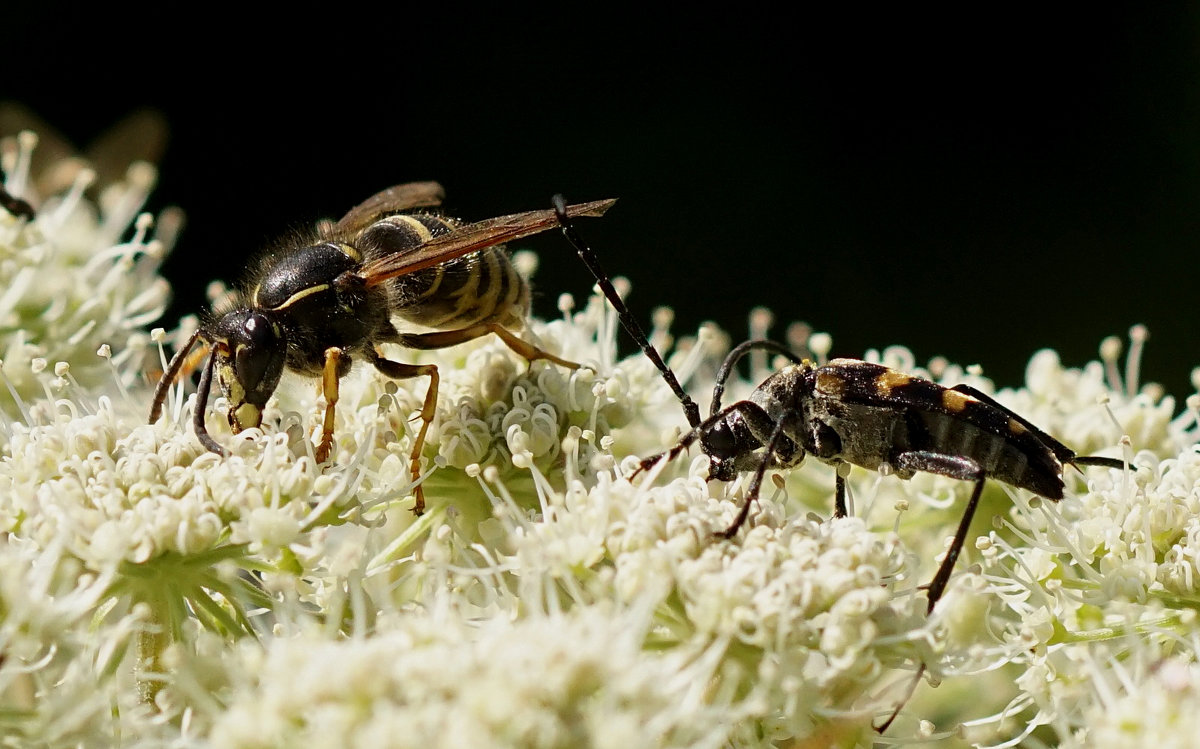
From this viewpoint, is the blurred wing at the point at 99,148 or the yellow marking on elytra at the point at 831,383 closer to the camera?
the yellow marking on elytra at the point at 831,383

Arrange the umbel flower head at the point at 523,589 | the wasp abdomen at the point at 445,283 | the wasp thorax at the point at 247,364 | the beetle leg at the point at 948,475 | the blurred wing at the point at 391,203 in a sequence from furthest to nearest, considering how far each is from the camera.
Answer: the blurred wing at the point at 391,203 < the wasp abdomen at the point at 445,283 < the wasp thorax at the point at 247,364 < the beetle leg at the point at 948,475 < the umbel flower head at the point at 523,589

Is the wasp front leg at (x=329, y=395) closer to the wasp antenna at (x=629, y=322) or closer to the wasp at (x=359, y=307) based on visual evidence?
the wasp at (x=359, y=307)

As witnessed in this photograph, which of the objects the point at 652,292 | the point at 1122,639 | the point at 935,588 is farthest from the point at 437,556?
the point at 652,292

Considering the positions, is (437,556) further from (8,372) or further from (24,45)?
(24,45)

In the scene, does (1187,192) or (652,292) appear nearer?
(1187,192)

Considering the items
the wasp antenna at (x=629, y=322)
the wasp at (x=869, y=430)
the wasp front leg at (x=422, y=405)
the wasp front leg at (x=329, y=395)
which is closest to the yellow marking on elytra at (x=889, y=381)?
the wasp at (x=869, y=430)

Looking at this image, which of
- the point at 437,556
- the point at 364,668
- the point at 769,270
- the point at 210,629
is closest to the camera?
the point at 364,668

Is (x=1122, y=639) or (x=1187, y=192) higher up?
(x=1187, y=192)

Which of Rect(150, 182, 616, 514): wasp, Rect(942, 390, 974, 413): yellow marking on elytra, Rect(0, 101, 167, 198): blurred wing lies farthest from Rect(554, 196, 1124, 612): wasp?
Rect(0, 101, 167, 198): blurred wing

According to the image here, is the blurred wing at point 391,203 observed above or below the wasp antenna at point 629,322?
above
